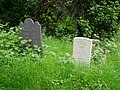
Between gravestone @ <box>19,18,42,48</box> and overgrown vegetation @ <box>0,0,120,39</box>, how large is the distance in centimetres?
235

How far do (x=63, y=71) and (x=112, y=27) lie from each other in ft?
12.3

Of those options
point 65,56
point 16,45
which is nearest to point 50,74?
point 65,56

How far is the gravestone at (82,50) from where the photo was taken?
476 cm

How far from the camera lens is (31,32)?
5.11m

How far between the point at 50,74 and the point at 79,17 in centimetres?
361

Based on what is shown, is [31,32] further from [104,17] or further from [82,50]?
[104,17]

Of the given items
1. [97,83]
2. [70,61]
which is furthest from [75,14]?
[97,83]

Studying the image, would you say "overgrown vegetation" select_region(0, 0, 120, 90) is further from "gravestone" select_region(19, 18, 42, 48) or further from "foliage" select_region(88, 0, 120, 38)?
"gravestone" select_region(19, 18, 42, 48)

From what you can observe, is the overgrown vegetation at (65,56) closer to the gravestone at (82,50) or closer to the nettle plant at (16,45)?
the nettle plant at (16,45)

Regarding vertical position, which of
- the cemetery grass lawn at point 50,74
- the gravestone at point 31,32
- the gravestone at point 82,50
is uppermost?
the gravestone at point 31,32

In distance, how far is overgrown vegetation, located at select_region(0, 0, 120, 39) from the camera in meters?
7.49

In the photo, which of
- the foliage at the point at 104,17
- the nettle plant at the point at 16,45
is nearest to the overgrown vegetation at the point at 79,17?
the foliage at the point at 104,17

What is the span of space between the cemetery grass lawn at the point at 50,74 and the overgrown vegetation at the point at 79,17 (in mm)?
2787

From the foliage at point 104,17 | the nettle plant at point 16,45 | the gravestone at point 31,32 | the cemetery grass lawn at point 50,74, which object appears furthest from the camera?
the foliage at point 104,17
